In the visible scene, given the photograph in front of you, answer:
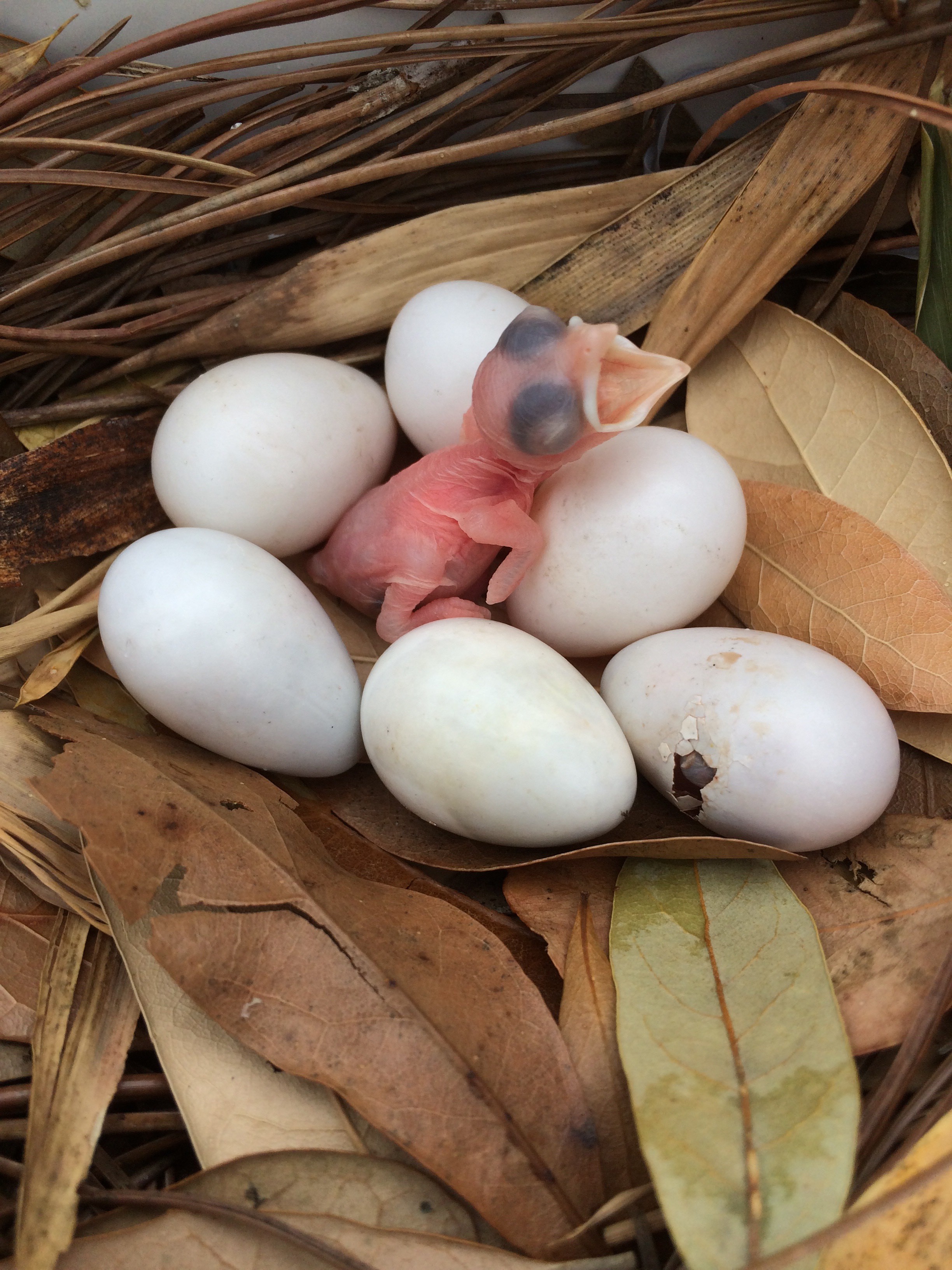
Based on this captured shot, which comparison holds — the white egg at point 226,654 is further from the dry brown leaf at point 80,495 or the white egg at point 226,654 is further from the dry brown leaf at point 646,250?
the dry brown leaf at point 646,250

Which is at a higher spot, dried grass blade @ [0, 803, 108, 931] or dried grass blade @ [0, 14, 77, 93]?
dried grass blade @ [0, 14, 77, 93]

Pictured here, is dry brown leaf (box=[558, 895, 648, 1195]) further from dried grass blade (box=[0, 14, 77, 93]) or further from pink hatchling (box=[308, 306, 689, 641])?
dried grass blade (box=[0, 14, 77, 93])

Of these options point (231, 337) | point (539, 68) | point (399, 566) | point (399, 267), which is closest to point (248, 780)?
point (399, 566)

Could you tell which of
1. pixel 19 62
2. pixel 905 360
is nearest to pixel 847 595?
pixel 905 360

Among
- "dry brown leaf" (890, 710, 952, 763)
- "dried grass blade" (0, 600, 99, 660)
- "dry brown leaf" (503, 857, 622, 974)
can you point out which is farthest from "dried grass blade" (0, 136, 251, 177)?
"dry brown leaf" (890, 710, 952, 763)

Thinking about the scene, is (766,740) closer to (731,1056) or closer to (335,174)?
(731,1056)
